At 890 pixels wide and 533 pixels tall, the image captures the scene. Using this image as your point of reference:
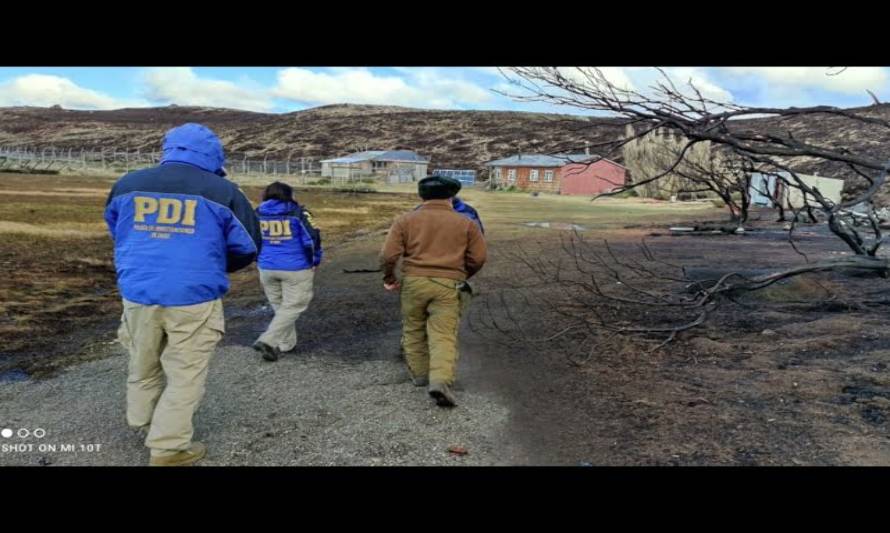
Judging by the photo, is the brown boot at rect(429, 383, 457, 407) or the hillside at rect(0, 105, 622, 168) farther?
the hillside at rect(0, 105, 622, 168)

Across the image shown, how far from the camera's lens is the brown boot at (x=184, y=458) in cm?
358

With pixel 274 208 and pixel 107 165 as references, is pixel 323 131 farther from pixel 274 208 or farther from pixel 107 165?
pixel 274 208

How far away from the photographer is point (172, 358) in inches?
142

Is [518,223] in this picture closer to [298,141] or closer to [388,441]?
[388,441]

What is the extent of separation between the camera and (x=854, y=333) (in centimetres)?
643

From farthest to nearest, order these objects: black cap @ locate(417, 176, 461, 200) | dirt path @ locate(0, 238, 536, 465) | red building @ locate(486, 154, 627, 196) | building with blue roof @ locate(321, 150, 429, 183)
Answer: building with blue roof @ locate(321, 150, 429, 183) → red building @ locate(486, 154, 627, 196) → black cap @ locate(417, 176, 461, 200) → dirt path @ locate(0, 238, 536, 465)

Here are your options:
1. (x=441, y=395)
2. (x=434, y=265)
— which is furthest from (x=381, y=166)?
(x=441, y=395)

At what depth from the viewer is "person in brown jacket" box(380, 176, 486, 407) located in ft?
16.1

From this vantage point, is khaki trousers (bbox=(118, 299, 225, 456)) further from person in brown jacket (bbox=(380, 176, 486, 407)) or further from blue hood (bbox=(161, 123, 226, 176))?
person in brown jacket (bbox=(380, 176, 486, 407))

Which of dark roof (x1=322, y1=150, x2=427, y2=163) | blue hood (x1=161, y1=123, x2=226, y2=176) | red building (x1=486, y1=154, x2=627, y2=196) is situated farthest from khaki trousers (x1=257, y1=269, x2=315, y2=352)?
dark roof (x1=322, y1=150, x2=427, y2=163)

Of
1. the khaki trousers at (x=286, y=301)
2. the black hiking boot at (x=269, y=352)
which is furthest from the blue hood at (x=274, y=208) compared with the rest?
the black hiking boot at (x=269, y=352)

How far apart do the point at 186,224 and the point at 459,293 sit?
7.28 feet

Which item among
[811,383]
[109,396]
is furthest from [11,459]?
[811,383]

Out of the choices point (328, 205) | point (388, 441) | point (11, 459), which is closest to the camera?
point (11, 459)
